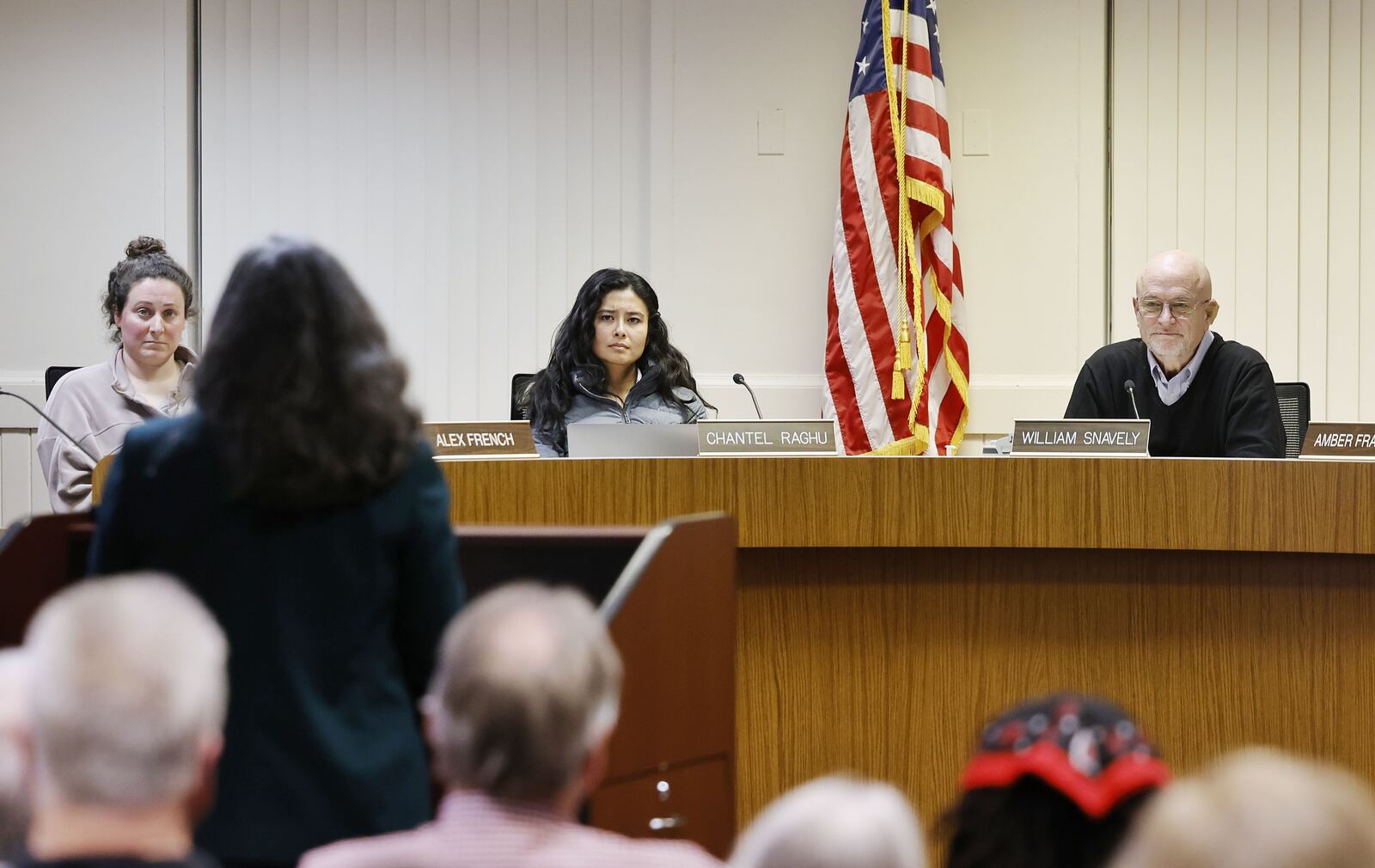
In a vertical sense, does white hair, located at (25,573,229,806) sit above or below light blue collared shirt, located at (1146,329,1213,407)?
below

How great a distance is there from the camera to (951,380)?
562 centimetres

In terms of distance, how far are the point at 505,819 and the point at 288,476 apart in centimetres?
53

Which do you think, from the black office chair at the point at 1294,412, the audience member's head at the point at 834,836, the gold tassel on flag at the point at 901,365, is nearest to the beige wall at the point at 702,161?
the gold tassel on flag at the point at 901,365

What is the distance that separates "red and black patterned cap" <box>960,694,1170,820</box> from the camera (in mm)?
1228

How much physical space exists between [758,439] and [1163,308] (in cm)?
161

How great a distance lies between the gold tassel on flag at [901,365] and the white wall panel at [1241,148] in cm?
102

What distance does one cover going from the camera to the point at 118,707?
1122 mm

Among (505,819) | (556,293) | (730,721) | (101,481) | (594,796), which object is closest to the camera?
(505,819)

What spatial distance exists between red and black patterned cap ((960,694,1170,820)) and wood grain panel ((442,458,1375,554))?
1769mm

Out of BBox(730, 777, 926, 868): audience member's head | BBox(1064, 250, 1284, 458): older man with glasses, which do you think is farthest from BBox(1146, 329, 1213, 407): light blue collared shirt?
BBox(730, 777, 926, 868): audience member's head

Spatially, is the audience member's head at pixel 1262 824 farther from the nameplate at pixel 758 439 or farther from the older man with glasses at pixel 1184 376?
the older man with glasses at pixel 1184 376

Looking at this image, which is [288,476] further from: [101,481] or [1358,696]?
[1358,696]

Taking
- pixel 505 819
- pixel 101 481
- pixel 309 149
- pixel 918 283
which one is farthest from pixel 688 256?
pixel 505 819

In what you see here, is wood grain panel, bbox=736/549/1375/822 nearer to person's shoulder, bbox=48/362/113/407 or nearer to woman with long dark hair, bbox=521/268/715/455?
woman with long dark hair, bbox=521/268/715/455
